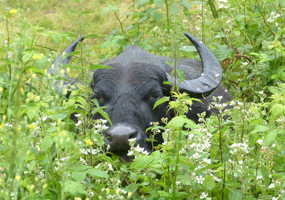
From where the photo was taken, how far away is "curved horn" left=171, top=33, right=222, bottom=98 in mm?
4117

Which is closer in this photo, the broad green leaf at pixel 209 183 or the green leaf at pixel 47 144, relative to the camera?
the green leaf at pixel 47 144

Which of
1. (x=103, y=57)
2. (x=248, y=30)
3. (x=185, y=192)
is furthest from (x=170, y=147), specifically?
(x=103, y=57)

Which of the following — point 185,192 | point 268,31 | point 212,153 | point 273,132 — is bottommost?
point 185,192

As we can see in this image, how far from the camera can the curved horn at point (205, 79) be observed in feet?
13.5

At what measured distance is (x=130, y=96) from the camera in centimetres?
372

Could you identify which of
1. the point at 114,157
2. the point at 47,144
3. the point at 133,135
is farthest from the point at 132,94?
the point at 47,144

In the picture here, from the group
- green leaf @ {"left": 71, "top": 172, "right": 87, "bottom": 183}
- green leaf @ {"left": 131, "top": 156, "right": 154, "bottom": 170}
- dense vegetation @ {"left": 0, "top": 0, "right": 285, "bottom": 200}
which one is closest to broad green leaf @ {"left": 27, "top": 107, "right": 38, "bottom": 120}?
dense vegetation @ {"left": 0, "top": 0, "right": 285, "bottom": 200}

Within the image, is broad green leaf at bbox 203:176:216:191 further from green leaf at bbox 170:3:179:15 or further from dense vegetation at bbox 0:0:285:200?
green leaf at bbox 170:3:179:15

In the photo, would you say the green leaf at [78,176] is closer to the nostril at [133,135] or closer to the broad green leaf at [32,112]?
the broad green leaf at [32,112]

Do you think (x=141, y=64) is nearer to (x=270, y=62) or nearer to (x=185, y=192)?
(x=270, y=62)

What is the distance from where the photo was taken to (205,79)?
4.33 meters

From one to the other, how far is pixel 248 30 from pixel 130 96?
66.4 inches

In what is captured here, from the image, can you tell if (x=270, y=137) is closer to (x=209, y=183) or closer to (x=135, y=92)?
(x=209, y=183)

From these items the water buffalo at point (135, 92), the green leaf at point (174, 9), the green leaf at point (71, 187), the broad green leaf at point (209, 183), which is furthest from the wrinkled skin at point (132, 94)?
the green leaf at point (71, 187)
